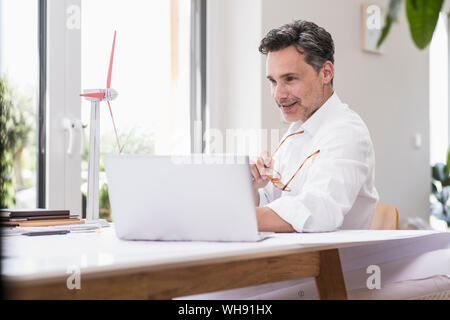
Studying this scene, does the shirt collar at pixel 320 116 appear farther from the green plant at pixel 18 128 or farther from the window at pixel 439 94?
the window at pixel 439 94

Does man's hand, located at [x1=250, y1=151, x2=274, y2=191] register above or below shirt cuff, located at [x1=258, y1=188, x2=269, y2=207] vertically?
above

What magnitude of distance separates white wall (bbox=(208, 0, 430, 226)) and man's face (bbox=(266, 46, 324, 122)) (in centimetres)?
108

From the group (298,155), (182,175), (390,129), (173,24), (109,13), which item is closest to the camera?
(182,175)

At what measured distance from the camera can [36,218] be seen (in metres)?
1.41

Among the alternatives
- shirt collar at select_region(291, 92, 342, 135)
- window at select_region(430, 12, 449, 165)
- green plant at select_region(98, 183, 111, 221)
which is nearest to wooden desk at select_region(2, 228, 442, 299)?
shirt collar at select_region(291, 92, 342, 135)

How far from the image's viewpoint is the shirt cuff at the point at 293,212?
3.86 feet

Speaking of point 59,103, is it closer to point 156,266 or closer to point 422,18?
point 156,266

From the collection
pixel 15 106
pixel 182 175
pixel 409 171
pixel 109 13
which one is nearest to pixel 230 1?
pixel 109 13

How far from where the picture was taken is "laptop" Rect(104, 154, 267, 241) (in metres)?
0.92

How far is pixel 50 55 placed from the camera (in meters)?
2.29

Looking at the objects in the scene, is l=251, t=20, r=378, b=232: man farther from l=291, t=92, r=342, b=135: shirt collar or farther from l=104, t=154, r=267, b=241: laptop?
l=104, t=154, r=267, b=241: laptop
